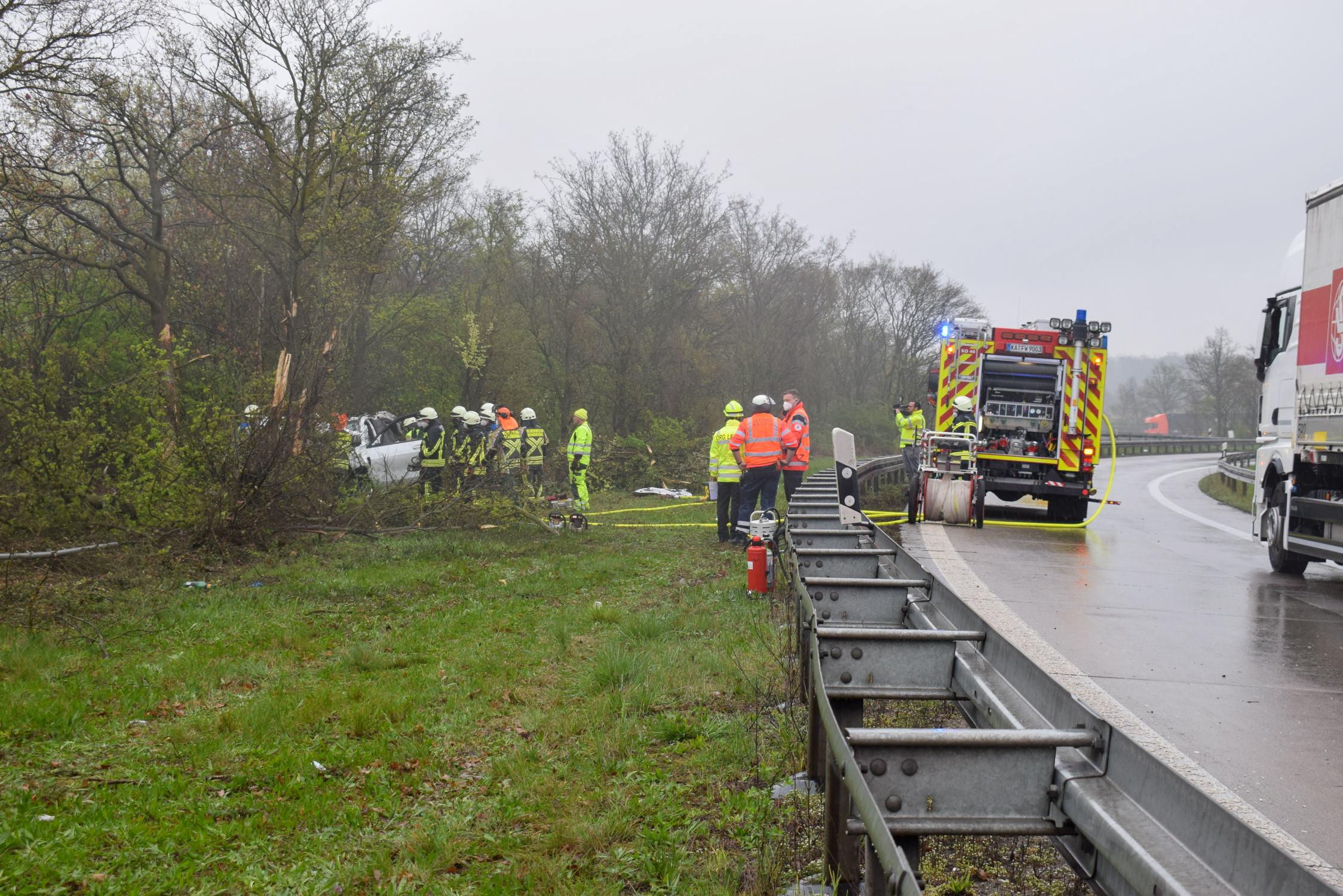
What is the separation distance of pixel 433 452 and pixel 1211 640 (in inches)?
470

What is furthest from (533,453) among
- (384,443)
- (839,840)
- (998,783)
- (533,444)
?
(998,783)

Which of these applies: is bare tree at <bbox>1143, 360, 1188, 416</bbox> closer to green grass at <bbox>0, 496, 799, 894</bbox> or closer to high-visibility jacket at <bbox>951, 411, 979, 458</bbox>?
high-visibility jacket at <bbox>951, 411, 979, 458</bbox>

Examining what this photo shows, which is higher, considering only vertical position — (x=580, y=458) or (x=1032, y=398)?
(x=1032, y=398)

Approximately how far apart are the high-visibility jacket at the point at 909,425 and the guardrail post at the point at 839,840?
1723 cm

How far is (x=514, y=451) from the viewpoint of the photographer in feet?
49.8

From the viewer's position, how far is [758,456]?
43.2 ft

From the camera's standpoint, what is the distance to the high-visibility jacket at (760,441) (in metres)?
13.2

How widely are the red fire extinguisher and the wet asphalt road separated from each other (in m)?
2.11

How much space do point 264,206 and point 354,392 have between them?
6851 mm

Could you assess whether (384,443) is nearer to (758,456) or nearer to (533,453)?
(533,453)

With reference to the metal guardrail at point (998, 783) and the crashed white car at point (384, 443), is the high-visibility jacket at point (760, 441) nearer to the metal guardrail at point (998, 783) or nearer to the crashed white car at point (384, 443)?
the crashed white car at point (384, 443)

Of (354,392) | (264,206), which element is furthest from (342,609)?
(354,392)

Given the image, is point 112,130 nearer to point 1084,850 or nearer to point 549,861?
point 549,861

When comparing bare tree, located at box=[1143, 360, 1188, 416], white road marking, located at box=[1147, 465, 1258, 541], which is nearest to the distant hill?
bare tree, located at box=[1143, 360, 1188, 416]
